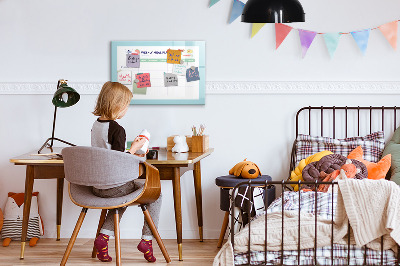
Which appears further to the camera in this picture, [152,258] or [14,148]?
[14,148]

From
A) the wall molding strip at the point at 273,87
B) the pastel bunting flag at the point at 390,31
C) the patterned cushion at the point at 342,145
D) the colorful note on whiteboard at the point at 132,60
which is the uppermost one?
the pastel bunting flag at the point at 390,31

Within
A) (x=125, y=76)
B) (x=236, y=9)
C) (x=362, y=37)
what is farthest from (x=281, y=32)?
(x=125, y=76)

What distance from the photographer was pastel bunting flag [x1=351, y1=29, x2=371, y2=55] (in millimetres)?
4277

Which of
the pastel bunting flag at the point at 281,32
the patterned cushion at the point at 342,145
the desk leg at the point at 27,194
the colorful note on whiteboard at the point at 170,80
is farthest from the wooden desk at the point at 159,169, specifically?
the pastel bunting flag at the point at 281,32

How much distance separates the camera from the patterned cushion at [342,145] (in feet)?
13.6

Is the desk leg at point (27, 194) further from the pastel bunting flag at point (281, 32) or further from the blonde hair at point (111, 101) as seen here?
the pastel bunting flag at point (281, 32)

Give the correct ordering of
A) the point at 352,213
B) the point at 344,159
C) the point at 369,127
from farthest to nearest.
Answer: the point at 369,127 → the point at 344,159 → the point at 352,213

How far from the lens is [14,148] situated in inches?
176

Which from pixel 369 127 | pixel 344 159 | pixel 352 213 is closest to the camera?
pixel 352 213

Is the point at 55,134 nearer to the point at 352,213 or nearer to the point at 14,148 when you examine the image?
the point at 14,148

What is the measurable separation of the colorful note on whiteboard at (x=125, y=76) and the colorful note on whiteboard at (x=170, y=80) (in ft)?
0.85

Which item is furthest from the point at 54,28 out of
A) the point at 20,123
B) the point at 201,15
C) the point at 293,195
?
the point at 293,195

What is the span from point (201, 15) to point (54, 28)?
42.0 inches

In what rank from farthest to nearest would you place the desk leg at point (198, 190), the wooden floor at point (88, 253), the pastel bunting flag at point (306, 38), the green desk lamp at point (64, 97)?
the pastel bunting flag at point (306, 38) < the desk leg at point (198, 190) < the green desk lamp at point (64, 97) < the wooden floor at point (88, 253)
